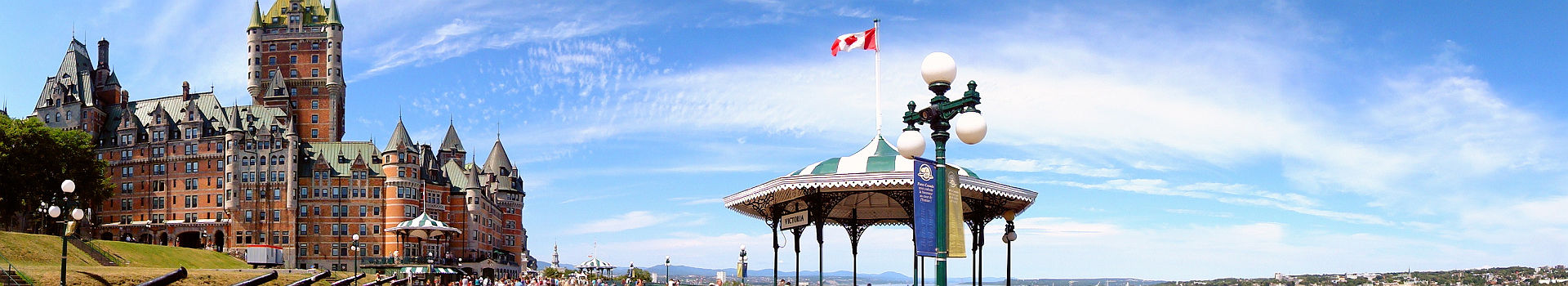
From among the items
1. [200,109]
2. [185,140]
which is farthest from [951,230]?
[200,109]

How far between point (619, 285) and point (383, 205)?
62779 mm

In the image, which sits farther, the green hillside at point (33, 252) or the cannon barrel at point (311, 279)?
the green hillside at point (33, 252)

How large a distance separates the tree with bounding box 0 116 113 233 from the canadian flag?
7766 centimetres

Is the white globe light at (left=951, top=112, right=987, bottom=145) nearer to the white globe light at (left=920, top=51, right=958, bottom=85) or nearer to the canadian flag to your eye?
the white globe light at (left=920, top=51, right=958, bottom=85)

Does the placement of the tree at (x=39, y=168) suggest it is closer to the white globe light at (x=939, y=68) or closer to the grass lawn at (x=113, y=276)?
the grass lawn at (x=113, y=276)

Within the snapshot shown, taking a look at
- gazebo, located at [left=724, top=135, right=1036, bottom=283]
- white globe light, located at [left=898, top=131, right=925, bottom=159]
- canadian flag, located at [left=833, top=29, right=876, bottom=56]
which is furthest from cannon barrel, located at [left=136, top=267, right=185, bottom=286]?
white globe light, located at [left=898, top=131, right=925, bottom=159]

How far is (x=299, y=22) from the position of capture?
11962cm

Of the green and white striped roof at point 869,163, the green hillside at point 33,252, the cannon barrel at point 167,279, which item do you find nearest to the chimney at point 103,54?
the green hillside at point 33,252

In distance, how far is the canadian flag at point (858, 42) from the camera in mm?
23062

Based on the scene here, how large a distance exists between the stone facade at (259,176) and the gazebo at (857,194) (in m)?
73.1

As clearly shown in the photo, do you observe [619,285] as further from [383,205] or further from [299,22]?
[299,22]

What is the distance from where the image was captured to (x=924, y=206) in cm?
1612

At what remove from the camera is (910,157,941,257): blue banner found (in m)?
15.8

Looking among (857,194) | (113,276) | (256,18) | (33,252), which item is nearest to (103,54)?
(256,18)
